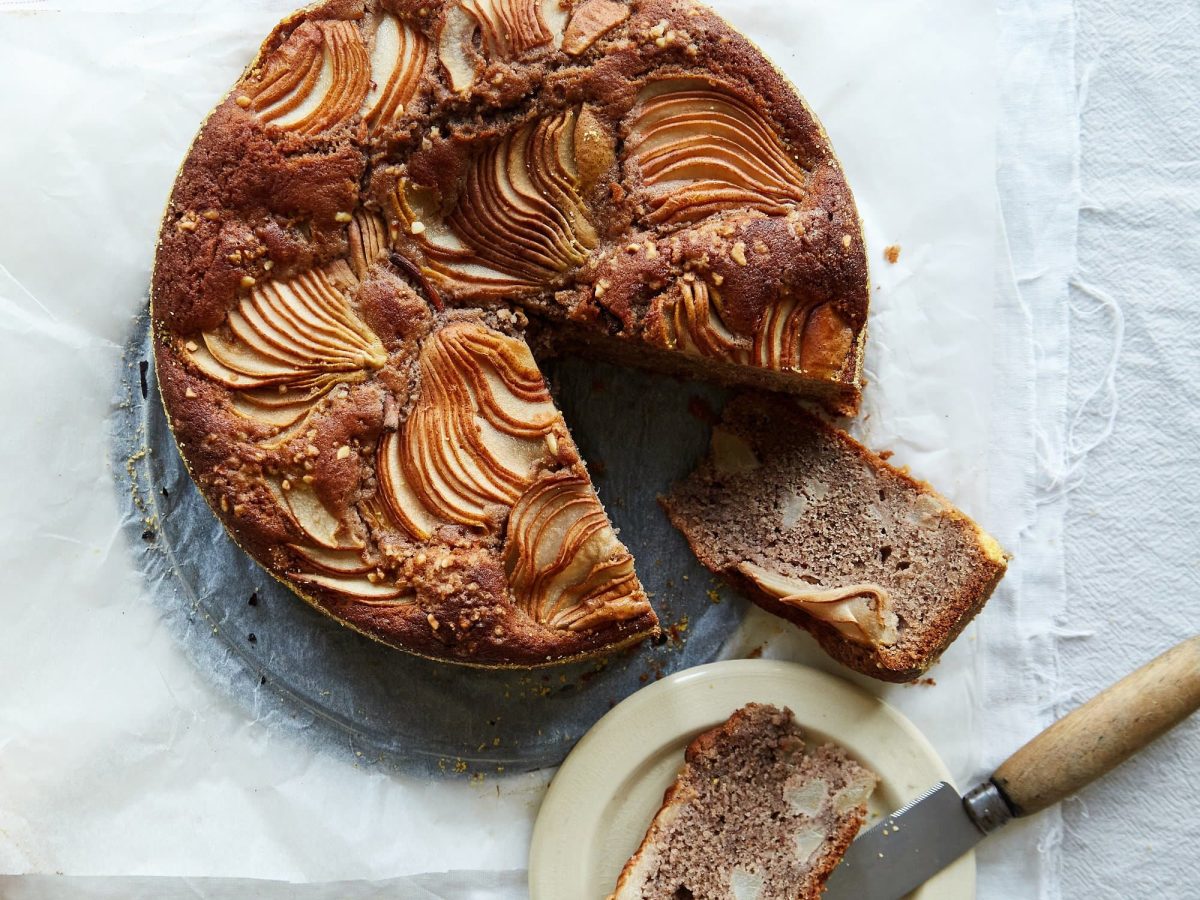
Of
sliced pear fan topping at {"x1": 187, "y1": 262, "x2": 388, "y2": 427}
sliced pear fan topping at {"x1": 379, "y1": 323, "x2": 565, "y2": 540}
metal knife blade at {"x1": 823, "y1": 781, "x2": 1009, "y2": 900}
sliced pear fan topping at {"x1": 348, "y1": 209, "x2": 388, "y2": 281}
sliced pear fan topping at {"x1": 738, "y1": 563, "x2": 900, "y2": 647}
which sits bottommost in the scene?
metal knife blade at {"x1": 823, "y1": 781, "x2": 1009, "y2": 900}

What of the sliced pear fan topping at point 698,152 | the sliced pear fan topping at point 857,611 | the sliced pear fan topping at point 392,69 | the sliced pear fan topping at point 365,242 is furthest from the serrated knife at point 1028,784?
the sliced pear fan topping at point 392,69

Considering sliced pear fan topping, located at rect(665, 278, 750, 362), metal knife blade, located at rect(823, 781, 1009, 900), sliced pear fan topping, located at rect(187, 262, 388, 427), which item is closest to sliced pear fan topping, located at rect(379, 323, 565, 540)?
sliced pear fan topping, located at rect(187, 262, 388, 427)

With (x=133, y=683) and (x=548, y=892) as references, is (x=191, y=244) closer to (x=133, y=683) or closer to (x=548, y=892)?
(x=133, y=683)

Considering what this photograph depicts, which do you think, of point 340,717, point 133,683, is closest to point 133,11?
point 133,683

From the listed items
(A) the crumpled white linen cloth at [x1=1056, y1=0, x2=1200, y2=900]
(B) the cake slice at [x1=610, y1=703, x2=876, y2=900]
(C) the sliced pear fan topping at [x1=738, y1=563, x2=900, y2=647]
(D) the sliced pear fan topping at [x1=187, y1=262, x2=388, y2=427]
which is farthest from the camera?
(A) the crumpled white linen cloth at [x1=1056, y1=0, x2=1200, y2=900]

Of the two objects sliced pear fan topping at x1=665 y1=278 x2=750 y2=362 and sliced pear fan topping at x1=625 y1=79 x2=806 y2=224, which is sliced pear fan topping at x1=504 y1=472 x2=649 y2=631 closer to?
sliced pear fan topping at x1=665 y1=278 x2=750 y2=362

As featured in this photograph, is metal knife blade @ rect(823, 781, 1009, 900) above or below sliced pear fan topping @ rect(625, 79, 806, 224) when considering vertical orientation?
below
